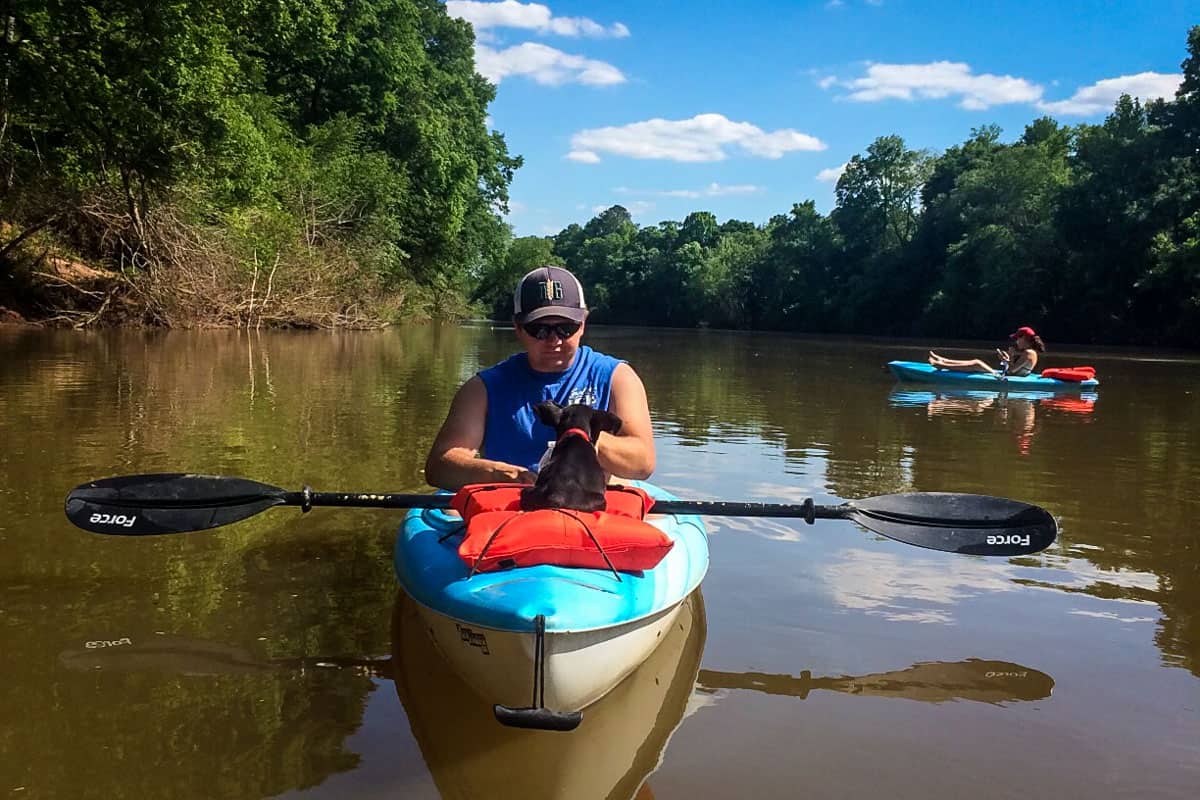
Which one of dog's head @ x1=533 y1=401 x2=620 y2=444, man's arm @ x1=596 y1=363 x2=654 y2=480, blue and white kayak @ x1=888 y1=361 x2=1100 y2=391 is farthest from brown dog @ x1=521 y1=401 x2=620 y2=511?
blue and white kayak @ x1=888 y1=361 x2=1100 y2=391

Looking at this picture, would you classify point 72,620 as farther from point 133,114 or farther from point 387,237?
point 387,237

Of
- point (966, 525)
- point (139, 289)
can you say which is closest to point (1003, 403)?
point (966, 525)

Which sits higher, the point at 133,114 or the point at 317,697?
the point at 133,114

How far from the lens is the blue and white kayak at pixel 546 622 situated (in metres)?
2.54

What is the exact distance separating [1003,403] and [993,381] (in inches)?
58.2

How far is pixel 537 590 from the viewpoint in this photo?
2.65 m

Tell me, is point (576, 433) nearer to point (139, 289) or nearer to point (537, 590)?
point (537, 590)

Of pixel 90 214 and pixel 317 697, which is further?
pixel 90 214

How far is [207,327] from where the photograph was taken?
76.3 ft

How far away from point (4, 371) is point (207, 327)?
39.4 ft

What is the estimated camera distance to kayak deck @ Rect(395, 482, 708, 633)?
8.42 feet

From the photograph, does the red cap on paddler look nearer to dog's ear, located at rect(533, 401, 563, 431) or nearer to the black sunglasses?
the black sunglasses

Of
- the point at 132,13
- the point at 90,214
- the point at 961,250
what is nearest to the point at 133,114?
the point at 132,13

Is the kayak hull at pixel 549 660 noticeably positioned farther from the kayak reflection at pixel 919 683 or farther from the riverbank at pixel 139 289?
the riverbank at pixel 139 289
